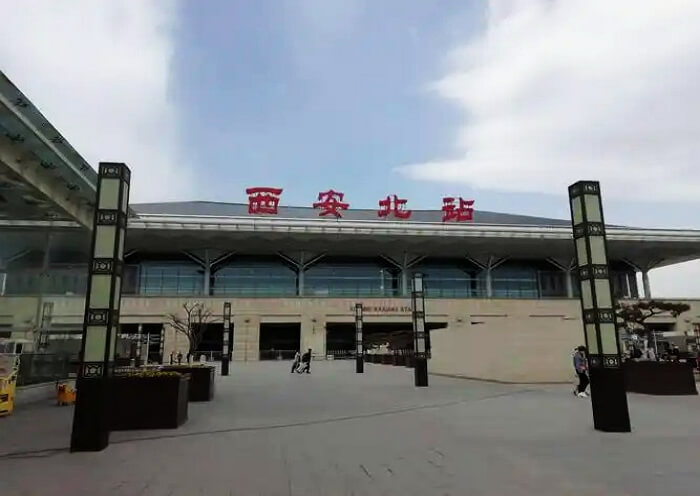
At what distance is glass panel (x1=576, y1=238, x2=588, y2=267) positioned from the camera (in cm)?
A: 880

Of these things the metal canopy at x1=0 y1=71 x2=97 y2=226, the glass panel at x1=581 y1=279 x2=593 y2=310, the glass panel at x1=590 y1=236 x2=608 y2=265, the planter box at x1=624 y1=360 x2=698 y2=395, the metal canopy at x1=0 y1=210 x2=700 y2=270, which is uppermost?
the metal canopy at x1=0 y1=210 x2=700 y2=270

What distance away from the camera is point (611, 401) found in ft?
26.7

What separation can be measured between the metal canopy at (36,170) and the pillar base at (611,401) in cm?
1067

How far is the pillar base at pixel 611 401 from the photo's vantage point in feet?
26.6

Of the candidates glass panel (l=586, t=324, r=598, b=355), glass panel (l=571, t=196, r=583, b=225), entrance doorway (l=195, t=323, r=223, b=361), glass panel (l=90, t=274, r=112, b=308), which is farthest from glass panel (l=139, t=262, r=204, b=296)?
glass panel (l=586, t=324, r=598, b=355)

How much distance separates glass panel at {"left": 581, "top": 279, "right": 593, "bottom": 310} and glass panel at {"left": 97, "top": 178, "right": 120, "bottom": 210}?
7.23 m

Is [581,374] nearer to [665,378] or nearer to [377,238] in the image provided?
[665,378]

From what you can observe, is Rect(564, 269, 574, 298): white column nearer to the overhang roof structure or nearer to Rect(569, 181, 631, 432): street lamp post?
the overhang roof structure

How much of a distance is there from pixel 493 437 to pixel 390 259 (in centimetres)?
4805

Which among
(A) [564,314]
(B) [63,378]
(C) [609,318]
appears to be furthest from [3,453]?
(A) [564,314]

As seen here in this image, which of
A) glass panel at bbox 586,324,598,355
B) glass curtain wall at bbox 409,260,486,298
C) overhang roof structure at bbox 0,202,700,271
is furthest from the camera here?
glass curtain wall at bbox 409,260,486,298

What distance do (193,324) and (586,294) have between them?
3258 centimetres

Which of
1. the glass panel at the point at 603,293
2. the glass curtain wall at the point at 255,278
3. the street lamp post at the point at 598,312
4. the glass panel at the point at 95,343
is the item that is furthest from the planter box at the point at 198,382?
the glass curtain wall at the point at 255,278

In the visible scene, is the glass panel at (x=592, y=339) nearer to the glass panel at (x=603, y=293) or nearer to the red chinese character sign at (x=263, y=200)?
the glass panel at (x=603, y=293)
